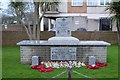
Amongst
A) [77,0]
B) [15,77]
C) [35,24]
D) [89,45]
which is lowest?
[15,77]

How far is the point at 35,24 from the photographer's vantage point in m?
19.6

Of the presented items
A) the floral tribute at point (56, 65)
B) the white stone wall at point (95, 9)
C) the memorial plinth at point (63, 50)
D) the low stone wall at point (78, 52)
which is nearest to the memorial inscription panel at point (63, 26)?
Answer: the memorial plinth at point (63, 50)

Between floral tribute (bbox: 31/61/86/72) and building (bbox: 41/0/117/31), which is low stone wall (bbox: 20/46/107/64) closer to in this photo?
floral tribute (bbox: 31/61/86/72)

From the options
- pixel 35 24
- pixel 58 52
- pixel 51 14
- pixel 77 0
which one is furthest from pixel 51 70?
pixel 77 0

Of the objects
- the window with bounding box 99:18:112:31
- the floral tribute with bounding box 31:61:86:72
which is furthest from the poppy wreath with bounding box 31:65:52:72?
the window with bounding box 99:18:112:31

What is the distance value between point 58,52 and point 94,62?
1.30 metres

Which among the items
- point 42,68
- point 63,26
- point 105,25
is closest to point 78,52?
point 63,26

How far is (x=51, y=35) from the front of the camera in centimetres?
2084

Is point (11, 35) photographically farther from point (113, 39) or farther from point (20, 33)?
point (113, 39)

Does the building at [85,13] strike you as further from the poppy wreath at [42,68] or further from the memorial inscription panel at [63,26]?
the poppy wreath at [42,68]

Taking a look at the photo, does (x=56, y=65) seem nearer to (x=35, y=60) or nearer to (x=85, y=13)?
(x=35, y=60)

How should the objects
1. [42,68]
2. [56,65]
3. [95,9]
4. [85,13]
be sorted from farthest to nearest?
[85,13], [95,9], [56,65], [42,68]

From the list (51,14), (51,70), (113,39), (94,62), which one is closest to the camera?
(51,70)

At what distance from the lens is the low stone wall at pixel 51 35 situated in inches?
811
